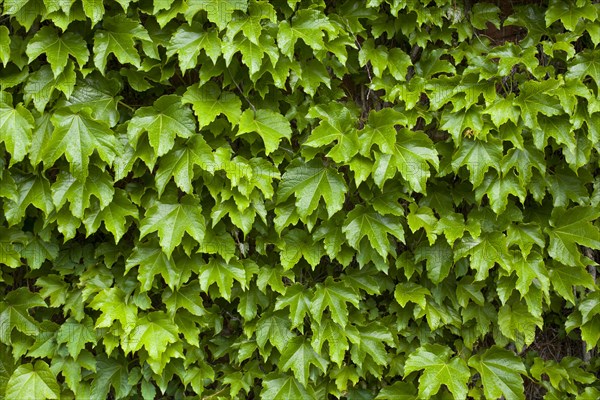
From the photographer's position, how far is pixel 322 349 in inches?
110

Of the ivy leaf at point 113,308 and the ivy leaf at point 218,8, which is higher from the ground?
the ivy leaf at point 218,8

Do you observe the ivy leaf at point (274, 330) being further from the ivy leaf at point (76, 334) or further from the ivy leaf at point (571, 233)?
the ivy leaf at point (571, 233)

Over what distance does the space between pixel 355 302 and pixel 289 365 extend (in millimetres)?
479

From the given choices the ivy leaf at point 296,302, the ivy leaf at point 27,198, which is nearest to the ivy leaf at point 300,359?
the ivy leaf at point 296,302

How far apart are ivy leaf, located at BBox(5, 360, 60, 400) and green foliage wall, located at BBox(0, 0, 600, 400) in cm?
1

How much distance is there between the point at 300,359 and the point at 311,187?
0.91 m

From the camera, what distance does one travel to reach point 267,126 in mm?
2555

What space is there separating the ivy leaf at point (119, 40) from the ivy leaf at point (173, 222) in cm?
69

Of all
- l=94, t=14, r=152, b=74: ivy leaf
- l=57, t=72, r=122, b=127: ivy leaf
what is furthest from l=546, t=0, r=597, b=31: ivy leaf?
l=57, t=72, r=122, b=127: ivy leaf

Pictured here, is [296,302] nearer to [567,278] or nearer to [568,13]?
[567,278]

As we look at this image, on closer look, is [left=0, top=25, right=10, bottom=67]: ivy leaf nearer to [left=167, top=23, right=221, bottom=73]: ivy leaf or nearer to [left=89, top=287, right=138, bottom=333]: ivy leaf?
[left=167, top=23, right=221, bottom=73]: ivy leaf

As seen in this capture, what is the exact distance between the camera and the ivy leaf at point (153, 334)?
8.30 ft

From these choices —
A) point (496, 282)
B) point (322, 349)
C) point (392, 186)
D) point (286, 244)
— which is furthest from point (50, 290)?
point (496, 282)

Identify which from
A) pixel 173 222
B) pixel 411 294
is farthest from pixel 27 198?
pixel 411 294
